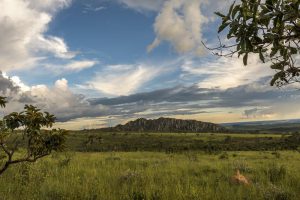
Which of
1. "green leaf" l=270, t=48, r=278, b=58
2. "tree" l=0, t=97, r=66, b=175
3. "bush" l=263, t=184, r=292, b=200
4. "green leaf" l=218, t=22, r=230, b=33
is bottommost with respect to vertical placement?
"bush" l=263, t=184, r=292, b=200

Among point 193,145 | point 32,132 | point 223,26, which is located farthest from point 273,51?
point 193,145

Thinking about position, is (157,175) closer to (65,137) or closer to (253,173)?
(253,173)

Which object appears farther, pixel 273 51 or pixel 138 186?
pixel 138 186

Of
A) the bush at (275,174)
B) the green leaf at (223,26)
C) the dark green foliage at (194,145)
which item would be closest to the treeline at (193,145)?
the dark green foliage at (194,145)

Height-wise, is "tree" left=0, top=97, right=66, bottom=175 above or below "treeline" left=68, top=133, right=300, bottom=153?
above

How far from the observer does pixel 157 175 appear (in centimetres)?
1392

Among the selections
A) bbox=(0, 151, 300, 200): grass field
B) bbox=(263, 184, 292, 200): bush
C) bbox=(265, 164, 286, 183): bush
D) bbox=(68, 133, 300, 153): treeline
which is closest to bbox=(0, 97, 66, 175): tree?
bbox=(0, 151, 300, 200): grass field

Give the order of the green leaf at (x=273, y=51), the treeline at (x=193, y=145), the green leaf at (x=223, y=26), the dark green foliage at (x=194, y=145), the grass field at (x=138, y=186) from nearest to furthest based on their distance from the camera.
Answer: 1. the green leaf at (x=223, y=26)
2. the green leaf at (x=273, y=51)
3. the grass field at (x=138, y=186)
4. the dark green foliage at (x=194, y=145)
5. the treeline at (x=193, y=145)

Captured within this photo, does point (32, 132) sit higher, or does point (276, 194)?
point (32, 132)

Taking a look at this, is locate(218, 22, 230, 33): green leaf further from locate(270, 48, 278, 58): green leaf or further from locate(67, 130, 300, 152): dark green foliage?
locate(67, 130, 300, 152): dark green foliage

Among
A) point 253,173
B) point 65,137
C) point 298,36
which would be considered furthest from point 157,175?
point 298,36

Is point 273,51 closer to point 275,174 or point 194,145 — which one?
point 275,174

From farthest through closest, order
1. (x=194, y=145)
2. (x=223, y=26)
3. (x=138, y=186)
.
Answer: (x=194, y=145)
(x=138, y=186)
(x=223, y=26)

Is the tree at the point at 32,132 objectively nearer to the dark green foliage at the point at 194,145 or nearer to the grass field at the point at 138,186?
the grass field at the point at 138,186
